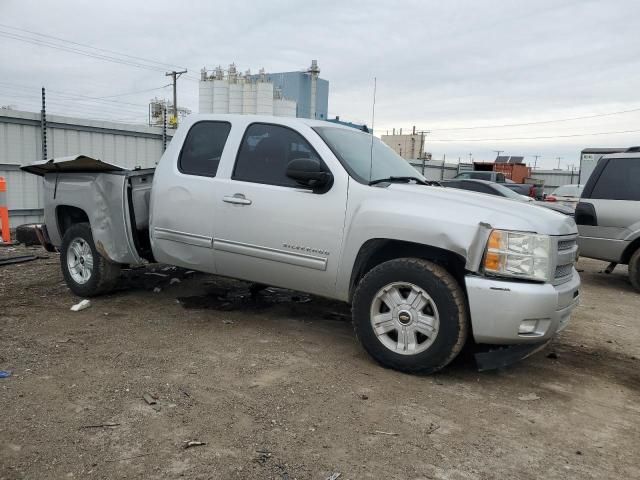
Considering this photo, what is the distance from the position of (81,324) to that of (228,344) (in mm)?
1480

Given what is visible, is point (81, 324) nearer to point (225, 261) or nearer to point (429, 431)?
point (225, 261)

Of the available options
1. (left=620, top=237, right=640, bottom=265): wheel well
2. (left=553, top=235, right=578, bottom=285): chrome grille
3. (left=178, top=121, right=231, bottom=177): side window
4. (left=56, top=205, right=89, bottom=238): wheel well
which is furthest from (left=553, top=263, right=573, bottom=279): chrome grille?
(left=56, top=205, right=89, bottom=238): wheel well

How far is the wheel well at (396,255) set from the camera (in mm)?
3756

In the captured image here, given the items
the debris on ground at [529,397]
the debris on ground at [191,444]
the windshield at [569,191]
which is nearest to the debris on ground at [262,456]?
the debris on ground at [191,444]

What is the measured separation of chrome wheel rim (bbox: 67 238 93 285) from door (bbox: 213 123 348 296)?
170cm

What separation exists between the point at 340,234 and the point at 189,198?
160 cm

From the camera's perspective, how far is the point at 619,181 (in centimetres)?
739

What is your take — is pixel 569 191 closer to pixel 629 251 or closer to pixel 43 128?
pixel 629 251

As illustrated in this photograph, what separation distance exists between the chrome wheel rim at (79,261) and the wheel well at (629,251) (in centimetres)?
692

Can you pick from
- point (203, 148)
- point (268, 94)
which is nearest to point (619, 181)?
point (203, 148)

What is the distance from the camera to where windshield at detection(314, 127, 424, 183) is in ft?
14.0

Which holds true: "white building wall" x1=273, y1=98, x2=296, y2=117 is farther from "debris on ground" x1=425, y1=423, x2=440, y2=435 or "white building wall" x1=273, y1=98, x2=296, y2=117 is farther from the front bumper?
"debris on ground" x1=425, y1=423, x2=440, y2=435

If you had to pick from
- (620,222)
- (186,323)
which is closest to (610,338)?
(620,222)

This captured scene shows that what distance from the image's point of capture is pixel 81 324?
474 centimetres
